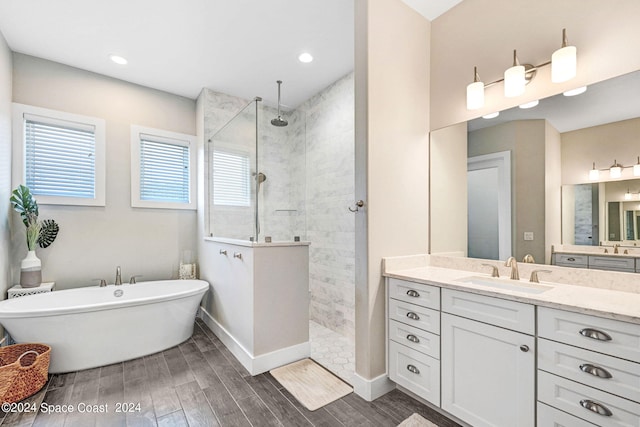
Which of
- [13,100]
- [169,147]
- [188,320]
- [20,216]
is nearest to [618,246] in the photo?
[188,320]

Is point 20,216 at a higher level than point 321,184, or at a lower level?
lower

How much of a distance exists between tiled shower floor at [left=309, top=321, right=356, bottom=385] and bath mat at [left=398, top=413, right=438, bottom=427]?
527 millimetres

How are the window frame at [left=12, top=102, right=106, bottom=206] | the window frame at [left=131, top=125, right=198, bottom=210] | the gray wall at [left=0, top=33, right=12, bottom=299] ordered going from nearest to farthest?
the gray wall at [left=0, top=33, right=12, bottom=299] → the window frame at [left=12, top=102, right=106, bottom=206] → the window frame at [left=131, top=125, right=198, bottom=210]

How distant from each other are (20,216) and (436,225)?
3808 mm

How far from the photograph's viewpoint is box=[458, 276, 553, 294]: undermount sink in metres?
1.57

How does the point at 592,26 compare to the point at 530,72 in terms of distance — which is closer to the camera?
the point at 592,26

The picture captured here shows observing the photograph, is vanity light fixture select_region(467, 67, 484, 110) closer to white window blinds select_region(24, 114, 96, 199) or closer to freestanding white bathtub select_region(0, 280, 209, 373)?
freestanding white bathtub select_region(0, 280, 209, 373)

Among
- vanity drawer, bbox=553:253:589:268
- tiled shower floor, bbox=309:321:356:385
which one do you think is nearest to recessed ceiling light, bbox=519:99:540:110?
vanity drawer, bbox=553:253:589:268

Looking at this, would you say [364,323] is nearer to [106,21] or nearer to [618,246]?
[618,246]

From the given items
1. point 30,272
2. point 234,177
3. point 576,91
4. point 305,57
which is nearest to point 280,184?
point 234,177

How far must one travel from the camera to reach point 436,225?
7.45 ft

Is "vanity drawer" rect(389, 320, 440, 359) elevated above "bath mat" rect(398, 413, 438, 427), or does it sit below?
above

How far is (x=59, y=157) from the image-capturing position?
9.62 ft

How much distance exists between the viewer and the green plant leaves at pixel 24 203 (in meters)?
2.54
